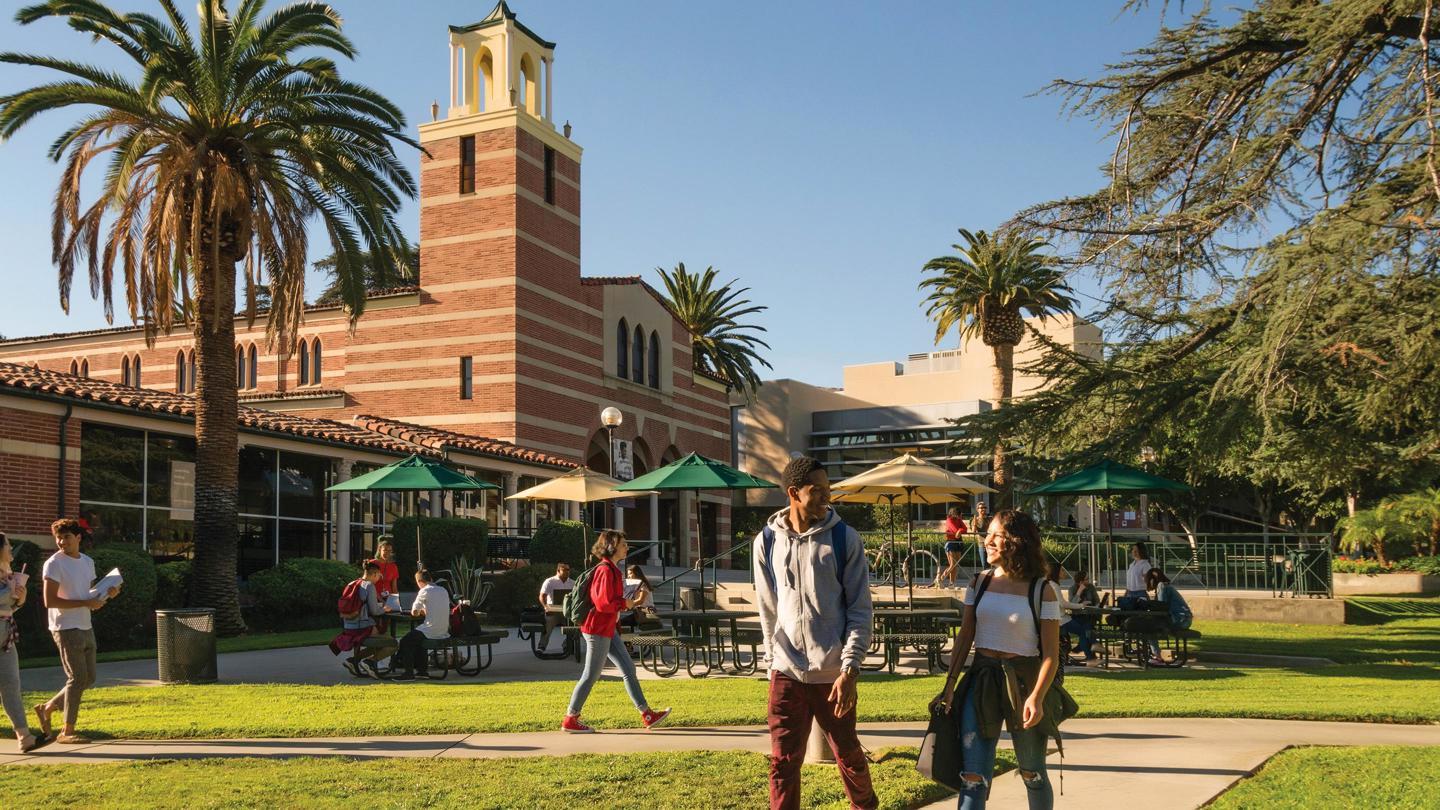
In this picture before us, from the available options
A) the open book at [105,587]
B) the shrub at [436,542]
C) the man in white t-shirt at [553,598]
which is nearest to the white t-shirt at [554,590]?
the man in white t-shirt at [553,598]

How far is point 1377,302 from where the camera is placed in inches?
468

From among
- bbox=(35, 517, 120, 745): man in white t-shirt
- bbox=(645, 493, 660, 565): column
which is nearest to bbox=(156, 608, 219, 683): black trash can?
bbox=(35, 517, 120, 745): man in white t-shirt

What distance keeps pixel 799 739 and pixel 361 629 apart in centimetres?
975

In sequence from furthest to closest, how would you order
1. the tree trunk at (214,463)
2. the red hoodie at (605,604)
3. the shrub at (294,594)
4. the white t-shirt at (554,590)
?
the shrub at (294,594)
the tree trunk at (214,463)
the white t-shirt at (554,590)
the red hoodie at (605,604)

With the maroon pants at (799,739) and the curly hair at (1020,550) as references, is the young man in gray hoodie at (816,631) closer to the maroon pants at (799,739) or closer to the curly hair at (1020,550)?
the maroon pants at (799,739)

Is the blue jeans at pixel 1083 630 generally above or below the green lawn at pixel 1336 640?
above

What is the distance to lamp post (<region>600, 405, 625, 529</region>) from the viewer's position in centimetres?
2369

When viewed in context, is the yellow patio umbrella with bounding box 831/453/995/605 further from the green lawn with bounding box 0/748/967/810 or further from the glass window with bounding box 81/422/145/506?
the glass window with bounding box 81/422/145/506

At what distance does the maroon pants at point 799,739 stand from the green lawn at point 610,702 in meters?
4.33

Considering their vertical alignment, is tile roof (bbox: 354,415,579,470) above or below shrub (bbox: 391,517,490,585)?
above

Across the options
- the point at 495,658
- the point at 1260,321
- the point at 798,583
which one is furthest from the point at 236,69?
the point at 798,583

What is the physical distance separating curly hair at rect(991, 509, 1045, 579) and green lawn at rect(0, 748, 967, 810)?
5.86ft

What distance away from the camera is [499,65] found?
3659cm

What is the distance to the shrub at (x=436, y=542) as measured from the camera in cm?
2542
